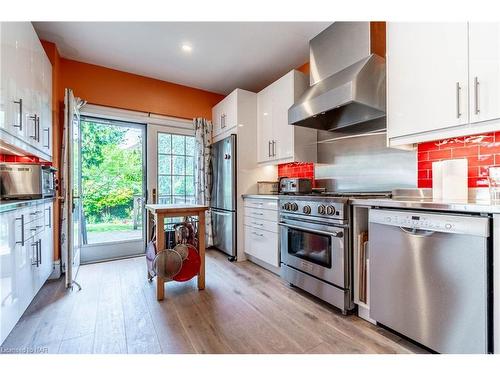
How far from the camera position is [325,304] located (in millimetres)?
2039

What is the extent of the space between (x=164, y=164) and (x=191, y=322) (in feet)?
8.27

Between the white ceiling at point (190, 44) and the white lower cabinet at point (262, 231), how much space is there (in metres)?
1.81

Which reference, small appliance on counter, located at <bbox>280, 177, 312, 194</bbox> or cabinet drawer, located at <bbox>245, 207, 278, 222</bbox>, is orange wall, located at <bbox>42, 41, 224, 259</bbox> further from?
small appliance on counter, located at <bbox>280, 177, 312, 194</bbox>

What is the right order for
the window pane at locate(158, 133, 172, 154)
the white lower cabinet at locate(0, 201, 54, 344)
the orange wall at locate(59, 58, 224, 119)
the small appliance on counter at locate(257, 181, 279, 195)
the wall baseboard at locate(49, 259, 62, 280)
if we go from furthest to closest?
1. the window pane at locate(158, 133, 172, 154)
2. the small appliance on counter at locate(257, 181, 279, 195)
3. the orange wall at locate(59, 58, 224, 119)
4. the wall baseboard at locate(49, 259, 62, 280)
5. the white lower cabinet at locate(0, 201, 54, 344)

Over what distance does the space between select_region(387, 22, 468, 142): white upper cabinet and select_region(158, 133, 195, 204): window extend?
9.50ft

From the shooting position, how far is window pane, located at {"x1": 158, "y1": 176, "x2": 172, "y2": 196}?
3650 millimetres

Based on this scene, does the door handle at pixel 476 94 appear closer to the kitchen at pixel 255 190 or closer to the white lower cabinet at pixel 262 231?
the kitchen at pixel 255 190

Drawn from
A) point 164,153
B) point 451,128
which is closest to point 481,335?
point 451,128

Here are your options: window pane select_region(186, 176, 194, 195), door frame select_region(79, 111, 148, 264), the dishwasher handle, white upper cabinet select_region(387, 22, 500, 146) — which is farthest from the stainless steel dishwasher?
door frame select_region(79, 111, 148, 264)

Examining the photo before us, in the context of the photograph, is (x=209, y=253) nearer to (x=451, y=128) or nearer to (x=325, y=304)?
(x=325, y=304)

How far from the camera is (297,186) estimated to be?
2.81 meters

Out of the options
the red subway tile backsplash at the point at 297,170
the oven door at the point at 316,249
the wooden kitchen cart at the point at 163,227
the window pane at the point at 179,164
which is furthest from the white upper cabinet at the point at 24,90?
the red subway tile backsplash at the point at 297,170

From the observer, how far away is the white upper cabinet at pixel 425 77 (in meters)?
1.48
